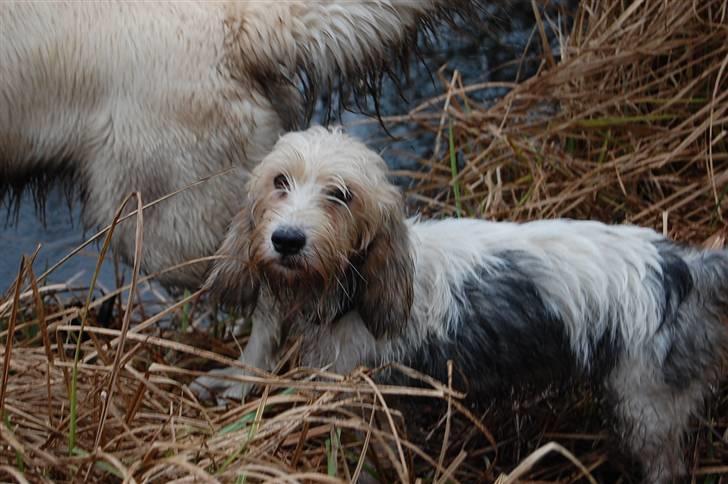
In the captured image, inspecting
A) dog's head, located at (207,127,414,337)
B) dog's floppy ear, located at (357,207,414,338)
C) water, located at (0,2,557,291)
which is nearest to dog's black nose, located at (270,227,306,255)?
dog's head, located at (207,127,414,337)

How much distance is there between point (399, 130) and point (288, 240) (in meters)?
2.90

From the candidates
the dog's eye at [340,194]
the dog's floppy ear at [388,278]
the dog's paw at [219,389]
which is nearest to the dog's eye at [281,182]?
the dog's eye at [340,194]

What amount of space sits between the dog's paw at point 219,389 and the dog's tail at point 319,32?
988 mm

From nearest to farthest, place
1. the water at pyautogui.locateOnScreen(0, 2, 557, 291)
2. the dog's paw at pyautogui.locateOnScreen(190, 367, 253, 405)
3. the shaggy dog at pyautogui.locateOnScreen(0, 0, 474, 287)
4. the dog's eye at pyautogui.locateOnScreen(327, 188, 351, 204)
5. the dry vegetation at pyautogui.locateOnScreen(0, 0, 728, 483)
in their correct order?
the dry vegetation at pyautogui.locateOnScreen(0, 0, 728, 483), the dog's eye at pyautogui.locateOnScreen(327, 188, 351, 204), the shaggy dog at pyautogui.locateOnScreen(0, 0, 474, 287), the dog's paw at pyautogui.locateOnScreen(190, 367, 253, 405), the water at pyautogui.locateOnScreen(0, 2, 557, 291)

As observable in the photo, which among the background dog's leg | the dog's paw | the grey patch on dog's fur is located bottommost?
the dog's paw

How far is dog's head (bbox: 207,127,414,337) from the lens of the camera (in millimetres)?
2615

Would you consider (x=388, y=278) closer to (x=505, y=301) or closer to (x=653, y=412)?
(x=505, y=301)

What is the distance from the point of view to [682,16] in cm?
461

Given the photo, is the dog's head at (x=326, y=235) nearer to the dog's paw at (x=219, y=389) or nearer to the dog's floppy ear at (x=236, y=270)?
the dog's floppy ear at (x=236, y=270)

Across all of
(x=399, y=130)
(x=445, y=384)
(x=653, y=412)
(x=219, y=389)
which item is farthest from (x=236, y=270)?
(x=399, y=130)

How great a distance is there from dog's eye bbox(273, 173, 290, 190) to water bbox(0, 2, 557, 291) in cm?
85

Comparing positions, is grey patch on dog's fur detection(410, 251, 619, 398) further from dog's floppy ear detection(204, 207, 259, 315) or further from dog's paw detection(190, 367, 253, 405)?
dog's paw detection(190, 367, 253, 405)

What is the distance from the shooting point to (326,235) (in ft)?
8.59

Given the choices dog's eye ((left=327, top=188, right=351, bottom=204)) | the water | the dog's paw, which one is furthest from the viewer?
the water
